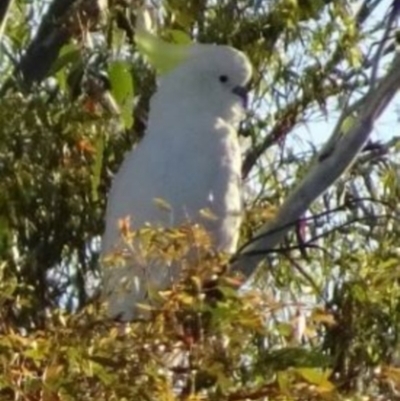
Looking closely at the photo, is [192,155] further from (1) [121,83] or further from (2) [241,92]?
(1) [121,83]

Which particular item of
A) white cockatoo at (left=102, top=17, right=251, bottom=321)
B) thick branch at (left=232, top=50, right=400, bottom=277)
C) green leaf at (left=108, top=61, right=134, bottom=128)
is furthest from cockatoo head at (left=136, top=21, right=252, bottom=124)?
green leaf at (left=108, top=61, right=134, bottom=128)

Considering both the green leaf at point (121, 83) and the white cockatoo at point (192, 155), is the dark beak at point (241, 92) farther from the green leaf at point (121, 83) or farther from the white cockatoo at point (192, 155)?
the green leaf at point (121, 83)

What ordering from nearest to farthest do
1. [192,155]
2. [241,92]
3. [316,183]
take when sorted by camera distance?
1. [316,183]
2. [192,155]
3. [241,92]

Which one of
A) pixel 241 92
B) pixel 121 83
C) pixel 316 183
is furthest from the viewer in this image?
pixel 241 92

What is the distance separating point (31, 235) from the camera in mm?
2834

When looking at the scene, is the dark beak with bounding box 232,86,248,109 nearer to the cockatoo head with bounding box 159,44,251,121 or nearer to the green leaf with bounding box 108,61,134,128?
the cockatoo head with bounding box 159,44,251,121

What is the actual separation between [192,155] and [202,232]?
1290 millimetres

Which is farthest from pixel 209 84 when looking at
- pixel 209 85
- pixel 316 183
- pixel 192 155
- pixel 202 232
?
pixel 202 232

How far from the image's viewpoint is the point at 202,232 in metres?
1.64

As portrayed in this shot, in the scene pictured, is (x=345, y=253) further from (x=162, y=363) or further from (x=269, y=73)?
(x=162, y=363)

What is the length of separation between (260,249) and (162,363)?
748mm

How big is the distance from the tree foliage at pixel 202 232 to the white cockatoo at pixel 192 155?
0.20ft

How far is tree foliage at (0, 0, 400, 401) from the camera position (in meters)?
1.56

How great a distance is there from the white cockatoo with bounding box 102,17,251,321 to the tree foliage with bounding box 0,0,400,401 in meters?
0.06
